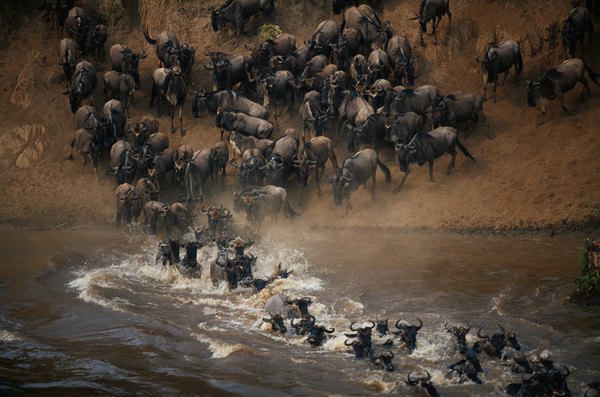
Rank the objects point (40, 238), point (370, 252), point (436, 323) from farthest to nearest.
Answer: point (40, 238), point (370, 252), point (436, 323)

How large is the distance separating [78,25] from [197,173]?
747 cm

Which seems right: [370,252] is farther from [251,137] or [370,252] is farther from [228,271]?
[251,137]

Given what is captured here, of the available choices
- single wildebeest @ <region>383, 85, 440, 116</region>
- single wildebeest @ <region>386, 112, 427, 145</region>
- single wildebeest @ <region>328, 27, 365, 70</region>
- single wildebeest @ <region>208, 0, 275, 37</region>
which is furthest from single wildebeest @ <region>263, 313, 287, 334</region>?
single wildebeest @ <region>208, 0, 275, 37</region>

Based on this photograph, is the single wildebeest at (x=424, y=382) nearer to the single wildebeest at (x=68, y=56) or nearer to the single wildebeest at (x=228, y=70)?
the single wildebeest at (x=228, y=70)

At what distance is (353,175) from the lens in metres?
20.5

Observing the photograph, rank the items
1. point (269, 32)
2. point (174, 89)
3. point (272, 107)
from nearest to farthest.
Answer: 1. point (174, 89)
2. point (272, 107)
3. point (269, 32)

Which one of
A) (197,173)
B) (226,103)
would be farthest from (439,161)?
(197,173)

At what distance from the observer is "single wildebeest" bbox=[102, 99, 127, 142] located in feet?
74.4

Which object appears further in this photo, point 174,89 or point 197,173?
point 174,89

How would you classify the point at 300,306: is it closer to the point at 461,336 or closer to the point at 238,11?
the point at 461,336

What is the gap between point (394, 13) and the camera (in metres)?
26.1

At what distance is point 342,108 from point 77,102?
7.76 m

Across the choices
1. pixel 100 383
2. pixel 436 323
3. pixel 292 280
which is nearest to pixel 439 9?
pixel 292 280

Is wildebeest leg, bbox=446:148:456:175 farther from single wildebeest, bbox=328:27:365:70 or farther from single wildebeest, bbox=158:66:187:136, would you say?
single wildebeest, bbox=158:66:187:136
